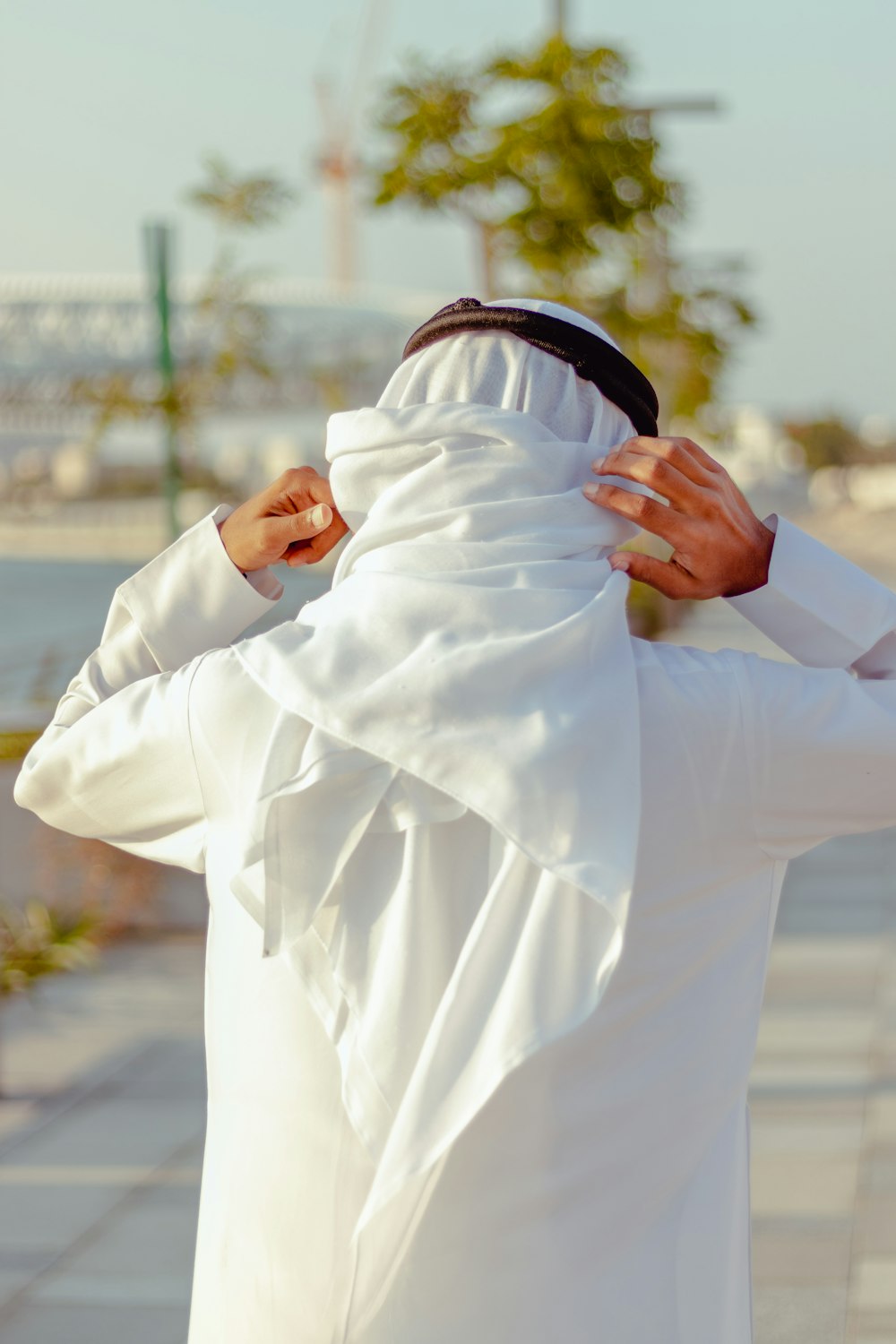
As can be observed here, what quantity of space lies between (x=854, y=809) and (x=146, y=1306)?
102 inches

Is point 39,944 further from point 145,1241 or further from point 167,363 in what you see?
point 167,363

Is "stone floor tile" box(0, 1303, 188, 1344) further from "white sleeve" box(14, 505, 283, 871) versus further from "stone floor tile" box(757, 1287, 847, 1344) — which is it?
"white sleeve" box(14, 505, 283, 871)

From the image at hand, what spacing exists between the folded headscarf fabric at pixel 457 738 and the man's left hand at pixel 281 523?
19 cm

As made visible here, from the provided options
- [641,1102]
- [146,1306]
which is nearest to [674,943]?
[641,1102]

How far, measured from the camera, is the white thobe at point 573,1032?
4.14 ft

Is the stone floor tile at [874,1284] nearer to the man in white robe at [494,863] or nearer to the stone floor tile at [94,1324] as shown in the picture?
the stone floor tile at [94,1324]

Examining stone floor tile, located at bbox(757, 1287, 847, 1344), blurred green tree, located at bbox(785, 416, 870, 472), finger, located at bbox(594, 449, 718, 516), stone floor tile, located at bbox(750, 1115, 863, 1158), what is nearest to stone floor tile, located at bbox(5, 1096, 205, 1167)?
stone floor tile, located at bbox(750, 1115, 863, 1158)

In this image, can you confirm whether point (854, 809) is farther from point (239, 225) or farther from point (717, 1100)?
point (239, 225)

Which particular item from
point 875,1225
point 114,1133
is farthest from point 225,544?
point 114,1133

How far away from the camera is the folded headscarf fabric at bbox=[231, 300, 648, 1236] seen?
1197 mm

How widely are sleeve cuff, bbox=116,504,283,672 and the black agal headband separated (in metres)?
0.32

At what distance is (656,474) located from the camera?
1.28 meters

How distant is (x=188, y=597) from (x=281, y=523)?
0.41ft

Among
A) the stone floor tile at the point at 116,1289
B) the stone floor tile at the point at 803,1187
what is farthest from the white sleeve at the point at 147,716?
the stone floor tile at the point at 803,1187
